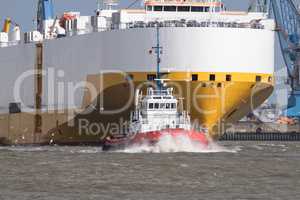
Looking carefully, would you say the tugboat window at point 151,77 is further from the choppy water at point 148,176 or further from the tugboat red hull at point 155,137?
the choppy water at point 148,176

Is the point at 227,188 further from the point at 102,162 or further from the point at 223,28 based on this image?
the point at 223,28

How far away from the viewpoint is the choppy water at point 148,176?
41.1 metres

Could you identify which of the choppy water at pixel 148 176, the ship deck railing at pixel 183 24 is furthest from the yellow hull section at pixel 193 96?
the choppy water at pixel 148 176

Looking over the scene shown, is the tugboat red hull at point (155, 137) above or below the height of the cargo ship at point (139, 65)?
below

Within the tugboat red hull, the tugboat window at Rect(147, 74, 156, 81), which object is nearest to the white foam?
the tugboat red hull

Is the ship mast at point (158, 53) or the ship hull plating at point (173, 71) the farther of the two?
the ship hull plating at point (173, 71)

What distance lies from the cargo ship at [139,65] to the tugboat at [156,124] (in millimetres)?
4701

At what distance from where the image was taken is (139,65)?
2825 inches

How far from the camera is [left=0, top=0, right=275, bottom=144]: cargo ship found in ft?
235

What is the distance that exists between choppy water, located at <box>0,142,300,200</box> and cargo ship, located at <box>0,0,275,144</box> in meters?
9.21

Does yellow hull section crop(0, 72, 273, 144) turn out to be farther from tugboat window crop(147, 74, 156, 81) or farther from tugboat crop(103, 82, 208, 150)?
tugboat crop(103, 82, 208, 150)

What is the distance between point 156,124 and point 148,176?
55.4 ft

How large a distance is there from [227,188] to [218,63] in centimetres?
2924

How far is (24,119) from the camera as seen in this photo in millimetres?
85438
